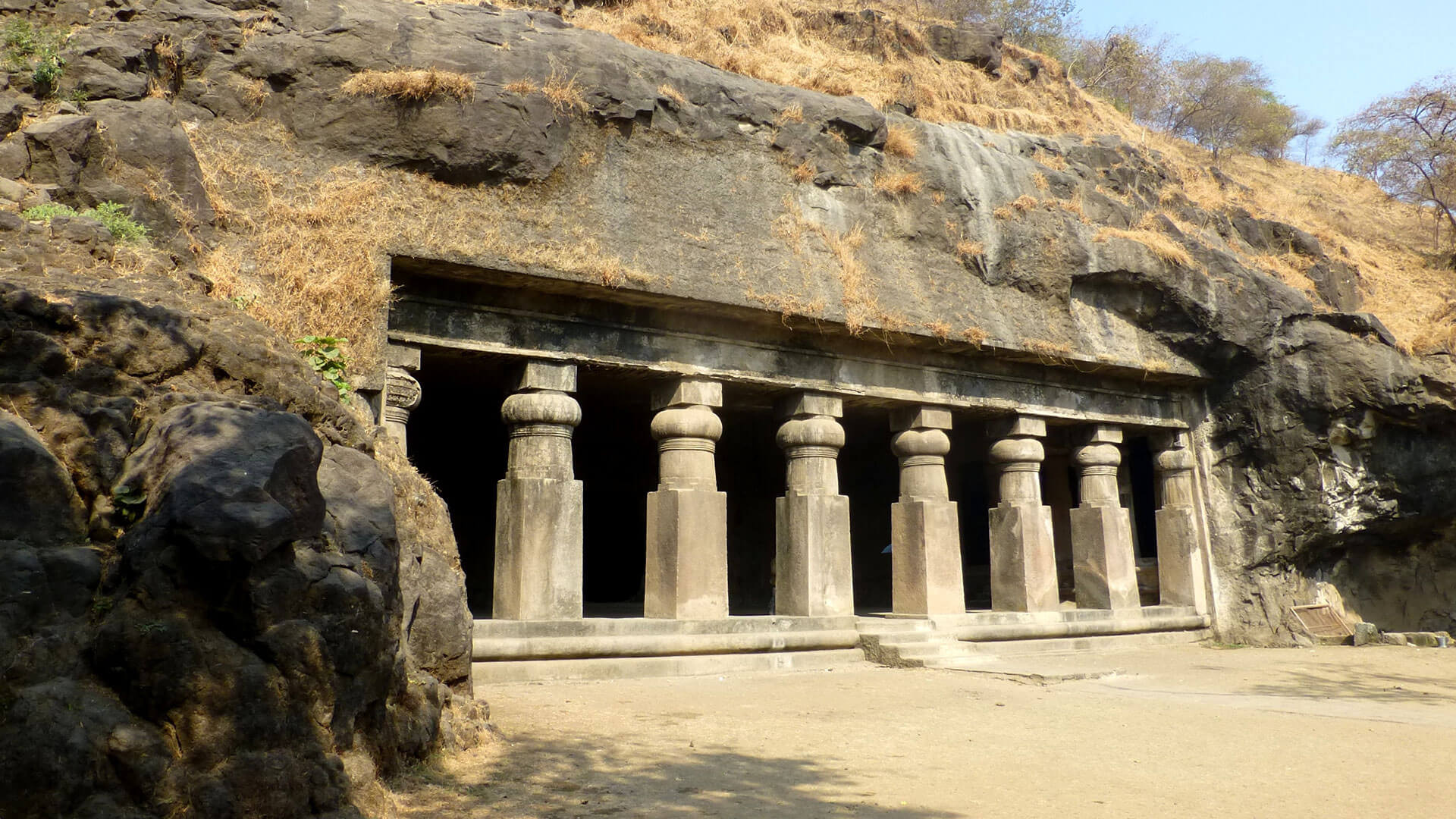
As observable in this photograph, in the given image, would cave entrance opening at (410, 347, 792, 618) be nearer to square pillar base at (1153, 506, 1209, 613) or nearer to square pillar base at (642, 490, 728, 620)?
square pillar base at (642, 490, 728, 620)

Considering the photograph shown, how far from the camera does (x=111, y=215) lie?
20.0 ft

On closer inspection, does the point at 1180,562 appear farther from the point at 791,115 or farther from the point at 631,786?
the point at 631,786

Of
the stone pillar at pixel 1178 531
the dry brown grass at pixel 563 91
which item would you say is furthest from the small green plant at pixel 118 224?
the stone pillar at pixel 1178 531

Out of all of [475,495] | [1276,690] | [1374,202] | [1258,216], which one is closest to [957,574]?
[1276,690]

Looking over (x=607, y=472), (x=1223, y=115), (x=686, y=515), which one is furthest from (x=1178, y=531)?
(x=1223, y=115)

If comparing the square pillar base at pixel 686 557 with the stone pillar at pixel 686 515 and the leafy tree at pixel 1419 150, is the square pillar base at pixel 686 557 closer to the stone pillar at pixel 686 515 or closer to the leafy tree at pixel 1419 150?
the stone pillar at pixel 686 515

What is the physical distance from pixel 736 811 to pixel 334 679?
165cm

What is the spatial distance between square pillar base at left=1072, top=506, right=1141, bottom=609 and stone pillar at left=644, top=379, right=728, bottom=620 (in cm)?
506

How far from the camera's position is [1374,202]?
71.2 ft

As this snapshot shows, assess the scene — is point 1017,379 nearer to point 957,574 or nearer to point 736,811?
point 957,574

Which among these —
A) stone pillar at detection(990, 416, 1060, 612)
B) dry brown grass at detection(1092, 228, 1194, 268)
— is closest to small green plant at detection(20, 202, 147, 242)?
stone pillar at detection(990, 416, 1060, 612)

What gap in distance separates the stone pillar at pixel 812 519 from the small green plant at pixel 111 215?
20.0ft

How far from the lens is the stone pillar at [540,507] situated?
28.7 feet

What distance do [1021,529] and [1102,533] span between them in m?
1.30
